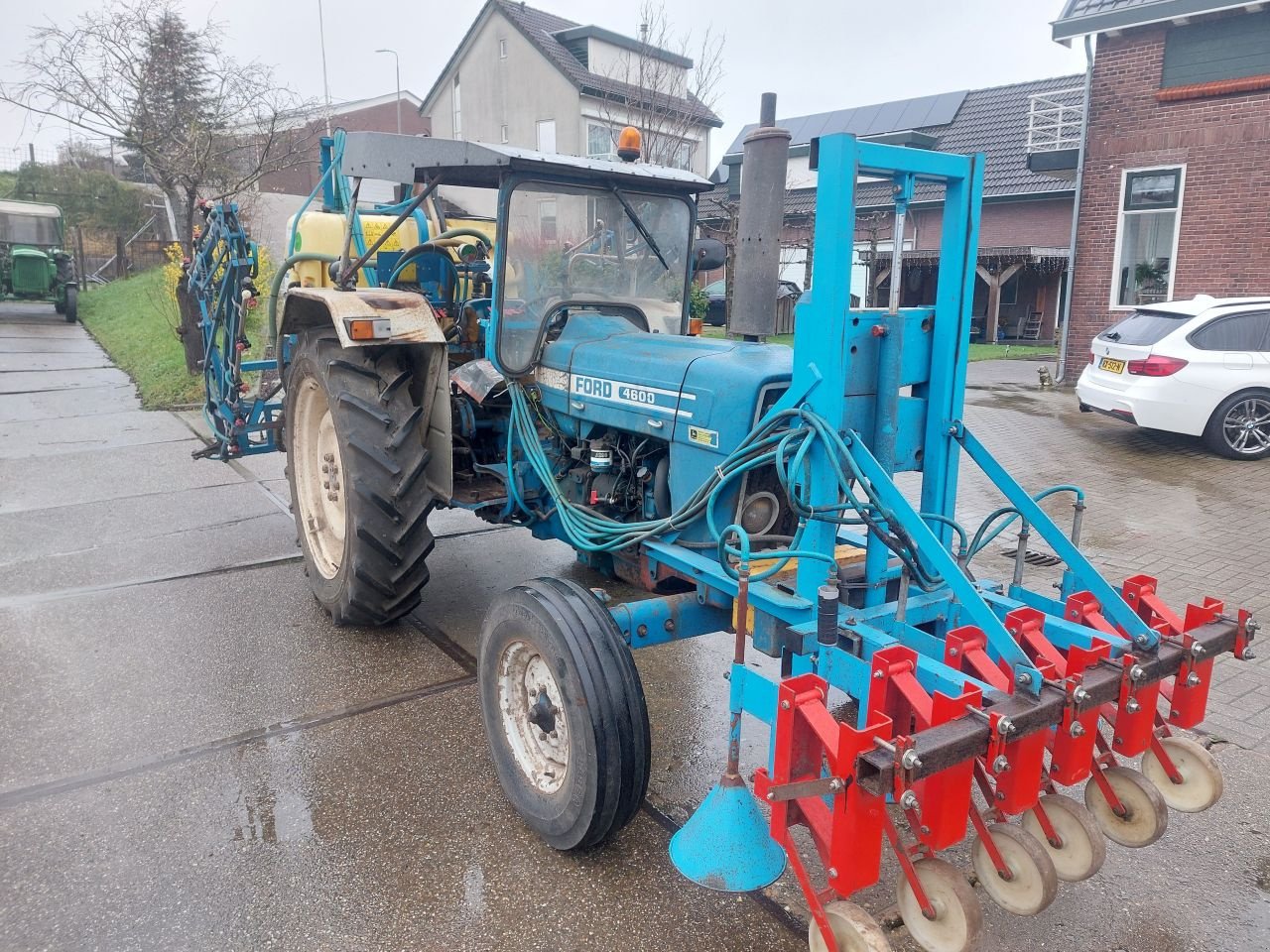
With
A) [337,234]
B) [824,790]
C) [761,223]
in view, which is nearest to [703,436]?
[761,223]

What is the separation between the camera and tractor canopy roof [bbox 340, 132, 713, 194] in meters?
3.68

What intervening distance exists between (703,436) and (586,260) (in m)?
1.37

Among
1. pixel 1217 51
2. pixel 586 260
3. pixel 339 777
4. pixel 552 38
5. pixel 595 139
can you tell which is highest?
pixel 552 38

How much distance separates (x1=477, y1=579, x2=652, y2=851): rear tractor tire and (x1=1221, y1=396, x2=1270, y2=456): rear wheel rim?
7.91 meters

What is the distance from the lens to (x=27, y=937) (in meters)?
2.45

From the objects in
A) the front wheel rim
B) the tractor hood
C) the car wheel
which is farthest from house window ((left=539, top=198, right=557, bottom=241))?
the car wheel

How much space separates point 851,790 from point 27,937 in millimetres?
2191

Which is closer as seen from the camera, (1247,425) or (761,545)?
(761,545)

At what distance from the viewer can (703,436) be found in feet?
10.1

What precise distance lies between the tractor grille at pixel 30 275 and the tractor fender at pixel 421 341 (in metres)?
18.6

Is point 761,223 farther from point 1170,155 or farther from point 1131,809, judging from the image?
point 1170,155

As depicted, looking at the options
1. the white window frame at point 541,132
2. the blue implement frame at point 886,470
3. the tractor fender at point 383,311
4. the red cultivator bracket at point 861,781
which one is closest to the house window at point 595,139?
the white window frame at point 541,132

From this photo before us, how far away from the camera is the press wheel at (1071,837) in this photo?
2229 mm

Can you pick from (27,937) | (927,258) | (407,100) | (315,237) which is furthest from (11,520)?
(407,100)
